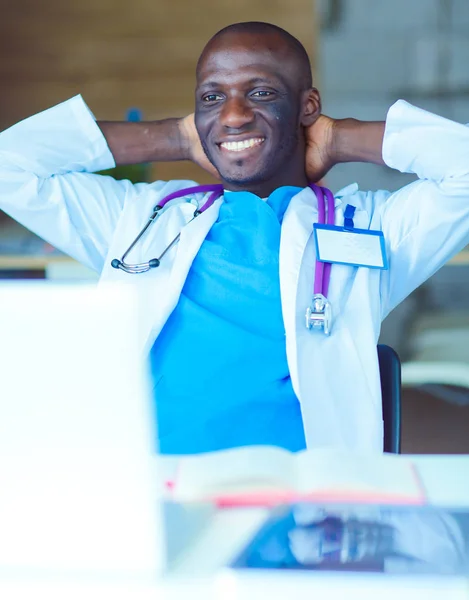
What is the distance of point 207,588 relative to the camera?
66 cm

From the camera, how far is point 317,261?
1827mm

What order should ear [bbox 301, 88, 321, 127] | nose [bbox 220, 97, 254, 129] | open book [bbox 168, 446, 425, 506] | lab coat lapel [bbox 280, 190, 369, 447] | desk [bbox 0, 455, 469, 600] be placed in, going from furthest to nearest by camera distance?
1. ear [bbox 301, 88, 321, 127]
2. nose [bbox 220, 97, 254, 129]
3. lab coat lapel [bbox 280, 190, 369, 447]
4. open book [bbox 168, 446, 425, 506]
5. desk [bbox 0, 455, 469, 600]

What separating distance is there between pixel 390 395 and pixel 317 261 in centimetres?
30

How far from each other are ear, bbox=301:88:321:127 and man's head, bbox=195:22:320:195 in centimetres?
3

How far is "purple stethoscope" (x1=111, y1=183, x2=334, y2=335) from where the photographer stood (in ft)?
5.74

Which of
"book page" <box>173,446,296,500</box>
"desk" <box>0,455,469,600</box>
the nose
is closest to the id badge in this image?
the nose

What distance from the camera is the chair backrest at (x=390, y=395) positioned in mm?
1693

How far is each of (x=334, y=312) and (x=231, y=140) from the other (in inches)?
18.5

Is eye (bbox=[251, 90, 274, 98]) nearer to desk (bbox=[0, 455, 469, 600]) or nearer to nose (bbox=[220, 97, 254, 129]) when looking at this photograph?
nose (bbox=[220, 97, 254, 129])

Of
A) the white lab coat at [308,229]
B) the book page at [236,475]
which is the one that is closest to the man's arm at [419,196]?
the white lab coat at [308,229]

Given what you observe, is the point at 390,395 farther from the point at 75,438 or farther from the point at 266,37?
the point at 75,438

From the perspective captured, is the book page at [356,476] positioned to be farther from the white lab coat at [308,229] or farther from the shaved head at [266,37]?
the shaved head at [266,37]

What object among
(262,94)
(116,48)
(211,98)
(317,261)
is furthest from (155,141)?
(116,48)

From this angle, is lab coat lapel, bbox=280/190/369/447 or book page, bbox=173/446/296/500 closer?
book page, bbox=173/446/296/500
